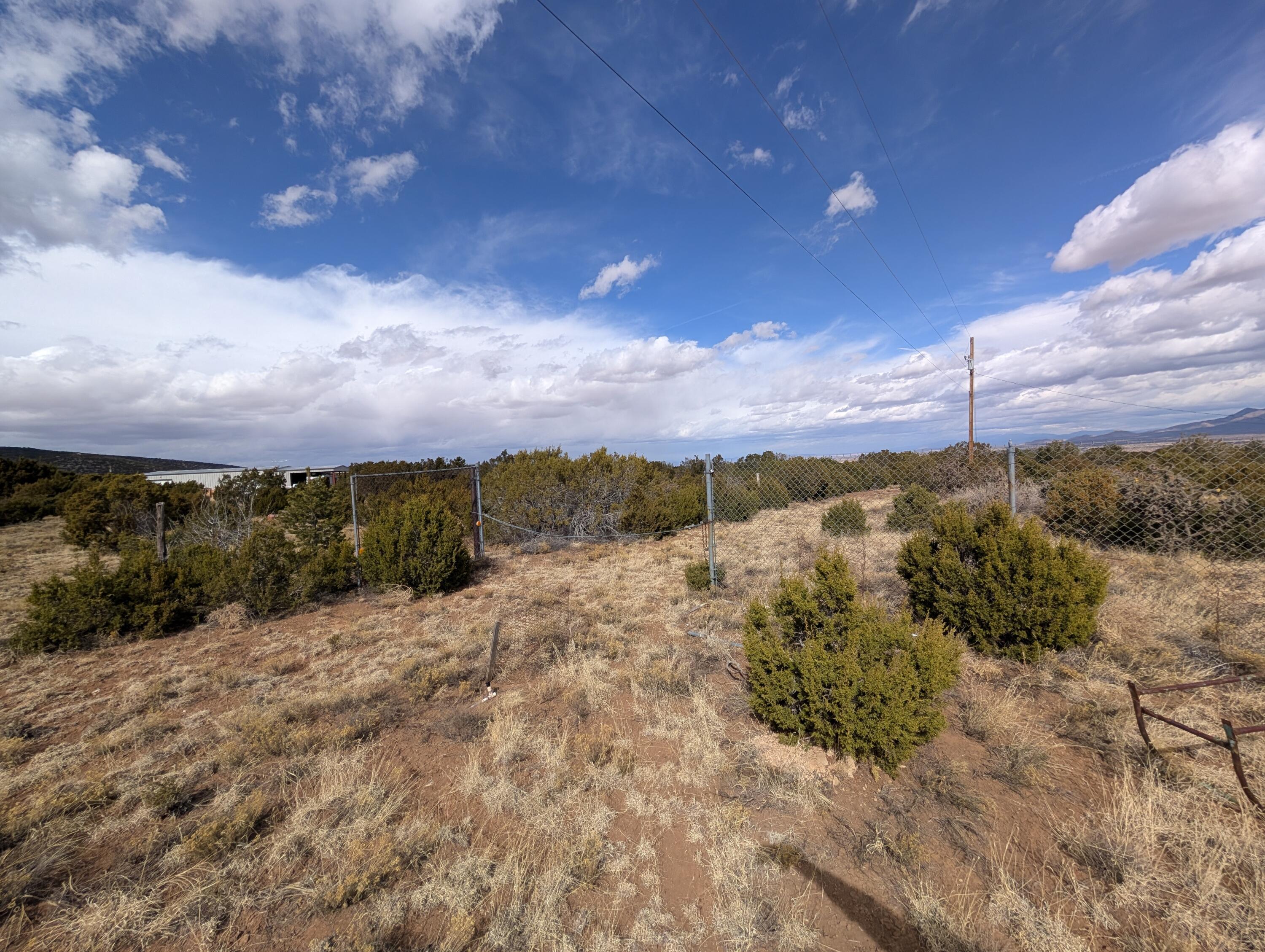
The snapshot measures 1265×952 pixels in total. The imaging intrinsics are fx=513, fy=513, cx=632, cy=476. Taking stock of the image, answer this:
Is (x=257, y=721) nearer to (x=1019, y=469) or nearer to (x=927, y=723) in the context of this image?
(x=927, y=723)

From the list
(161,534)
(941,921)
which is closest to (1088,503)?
(941,921)

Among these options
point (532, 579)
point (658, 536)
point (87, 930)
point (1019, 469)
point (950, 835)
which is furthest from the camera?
point (658, 536)

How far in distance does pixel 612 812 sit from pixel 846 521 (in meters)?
9.73

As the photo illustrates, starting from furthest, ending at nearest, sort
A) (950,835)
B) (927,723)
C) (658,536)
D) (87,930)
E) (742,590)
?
(658,536) < (742,590) < (927,723) < (950,835) < (87,930)

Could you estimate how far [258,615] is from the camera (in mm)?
8297

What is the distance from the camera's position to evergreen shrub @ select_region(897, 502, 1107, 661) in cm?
465

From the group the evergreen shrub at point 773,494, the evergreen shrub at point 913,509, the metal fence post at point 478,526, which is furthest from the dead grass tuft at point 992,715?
the evergreen shrub at point 773,494

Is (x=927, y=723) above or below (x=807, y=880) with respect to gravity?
above

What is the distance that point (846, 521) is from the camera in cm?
1155

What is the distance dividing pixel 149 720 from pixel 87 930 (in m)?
2.93

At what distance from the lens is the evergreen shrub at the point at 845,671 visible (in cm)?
324

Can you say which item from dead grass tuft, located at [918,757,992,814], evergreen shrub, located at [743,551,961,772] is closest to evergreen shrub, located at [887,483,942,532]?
evergreen shrub, located at [743,551,961,772]

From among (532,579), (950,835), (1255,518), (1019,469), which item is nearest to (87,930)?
(950,835)

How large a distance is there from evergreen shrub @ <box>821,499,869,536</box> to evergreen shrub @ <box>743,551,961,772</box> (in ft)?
26.1
